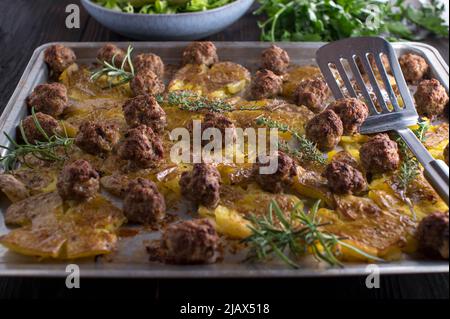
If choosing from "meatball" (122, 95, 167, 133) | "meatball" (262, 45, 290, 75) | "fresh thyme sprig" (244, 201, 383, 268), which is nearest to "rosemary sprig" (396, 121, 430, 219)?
"fresh thyme sprig" (244, 201, 383, 268)

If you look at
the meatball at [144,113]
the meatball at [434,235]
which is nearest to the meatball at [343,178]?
the meatball at [434,235]

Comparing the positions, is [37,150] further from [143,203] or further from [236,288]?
[236,288]

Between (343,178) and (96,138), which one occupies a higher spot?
(96,138)

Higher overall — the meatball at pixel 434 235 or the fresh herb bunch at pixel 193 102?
the fresh herb bunch at pixel 193 102

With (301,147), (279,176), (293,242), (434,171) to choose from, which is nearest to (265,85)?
(301,147)

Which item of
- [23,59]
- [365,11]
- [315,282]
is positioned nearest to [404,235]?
[315,282]

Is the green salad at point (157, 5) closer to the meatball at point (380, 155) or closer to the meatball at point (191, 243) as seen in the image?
the meatball at point (380, 155)

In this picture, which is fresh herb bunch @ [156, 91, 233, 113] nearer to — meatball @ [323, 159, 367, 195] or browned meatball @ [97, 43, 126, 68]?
browned meatball @ [97, 43, 126, 68]
